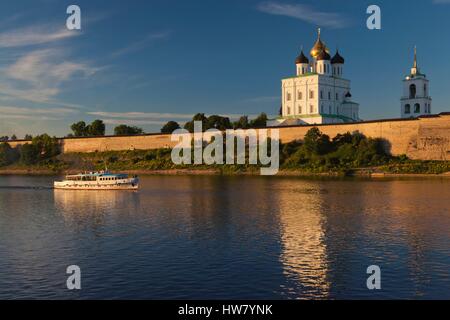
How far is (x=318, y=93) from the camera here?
9038 cm

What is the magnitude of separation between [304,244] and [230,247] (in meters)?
2.92

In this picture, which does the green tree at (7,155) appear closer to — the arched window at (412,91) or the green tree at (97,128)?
the green tree at (97,128)

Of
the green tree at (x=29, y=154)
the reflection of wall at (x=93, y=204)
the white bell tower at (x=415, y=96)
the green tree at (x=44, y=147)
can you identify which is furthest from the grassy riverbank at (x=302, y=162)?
the reflection of wall at (x=93, y=204)

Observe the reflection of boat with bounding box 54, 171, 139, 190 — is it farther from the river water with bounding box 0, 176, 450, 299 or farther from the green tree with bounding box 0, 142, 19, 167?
the green tree with bounding box 0, 142, 19, 167

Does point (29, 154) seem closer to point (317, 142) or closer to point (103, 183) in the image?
point (317, 142)

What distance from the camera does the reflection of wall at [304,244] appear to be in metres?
16.8

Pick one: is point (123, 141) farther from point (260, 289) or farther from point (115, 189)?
point (260, 289)

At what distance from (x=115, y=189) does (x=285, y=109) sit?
4965 cm

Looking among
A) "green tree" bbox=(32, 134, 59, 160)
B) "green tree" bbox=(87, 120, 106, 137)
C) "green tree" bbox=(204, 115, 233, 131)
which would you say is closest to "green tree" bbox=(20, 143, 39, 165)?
"green tree" bbox=(32, 134, 59, 160)

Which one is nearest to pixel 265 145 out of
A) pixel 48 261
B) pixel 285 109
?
pixel 285 109

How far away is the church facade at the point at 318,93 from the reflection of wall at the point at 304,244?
53.1m

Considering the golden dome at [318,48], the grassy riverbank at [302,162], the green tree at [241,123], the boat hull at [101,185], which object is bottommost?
the boat hull at [101,185]
